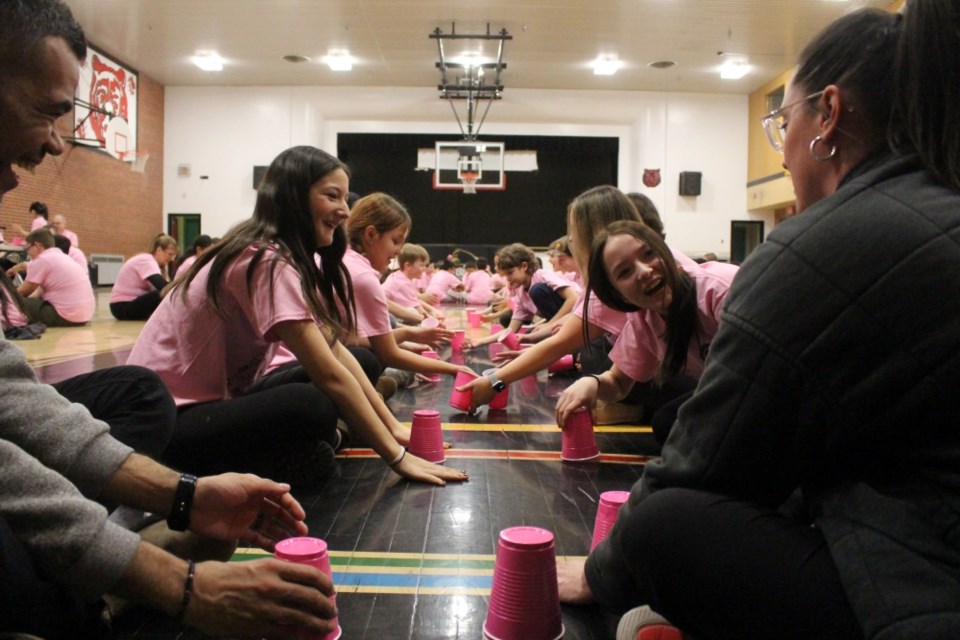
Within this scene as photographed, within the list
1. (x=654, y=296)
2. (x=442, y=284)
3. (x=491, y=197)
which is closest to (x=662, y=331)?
(x=654, y=296)

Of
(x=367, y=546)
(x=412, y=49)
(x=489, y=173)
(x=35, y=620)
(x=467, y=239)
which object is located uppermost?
(x=412, y=49)

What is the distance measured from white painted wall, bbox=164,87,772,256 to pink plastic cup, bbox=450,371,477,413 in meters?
12.8

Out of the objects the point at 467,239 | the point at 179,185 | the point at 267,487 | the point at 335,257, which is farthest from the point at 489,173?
the point at 267,487

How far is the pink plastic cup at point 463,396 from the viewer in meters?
3.68

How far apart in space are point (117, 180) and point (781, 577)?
602 inches

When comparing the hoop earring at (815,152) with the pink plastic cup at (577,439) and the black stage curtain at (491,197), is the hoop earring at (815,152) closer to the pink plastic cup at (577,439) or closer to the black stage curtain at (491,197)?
the pink plastic cup at (577,439)

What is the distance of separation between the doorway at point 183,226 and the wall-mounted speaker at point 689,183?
1058 cm

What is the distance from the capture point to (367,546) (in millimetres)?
1933

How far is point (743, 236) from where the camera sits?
16.4 metres

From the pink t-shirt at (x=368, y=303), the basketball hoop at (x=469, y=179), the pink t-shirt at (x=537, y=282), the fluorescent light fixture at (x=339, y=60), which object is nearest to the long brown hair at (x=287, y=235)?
the pink t-shirt at (x=368, y=303)

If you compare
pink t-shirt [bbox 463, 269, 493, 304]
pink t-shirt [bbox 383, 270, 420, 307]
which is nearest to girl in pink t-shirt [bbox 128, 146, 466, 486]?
pink t-shirt [bbox 383, 270, 420, 307]

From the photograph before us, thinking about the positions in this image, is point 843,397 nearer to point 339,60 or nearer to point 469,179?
point 339,60

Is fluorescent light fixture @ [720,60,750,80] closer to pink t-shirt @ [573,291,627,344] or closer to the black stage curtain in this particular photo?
the black stage curtain

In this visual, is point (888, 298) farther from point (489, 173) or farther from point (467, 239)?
point (467, 239)
